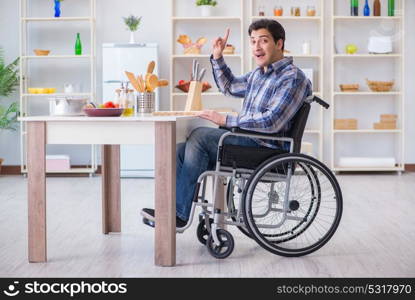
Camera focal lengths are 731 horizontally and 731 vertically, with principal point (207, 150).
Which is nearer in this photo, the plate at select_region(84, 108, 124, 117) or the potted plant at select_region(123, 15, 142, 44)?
the plate at select_region(84, 108, 124, 117)

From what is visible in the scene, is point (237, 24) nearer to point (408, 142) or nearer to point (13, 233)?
point (408, 142)

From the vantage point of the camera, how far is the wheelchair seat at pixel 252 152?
332 cm

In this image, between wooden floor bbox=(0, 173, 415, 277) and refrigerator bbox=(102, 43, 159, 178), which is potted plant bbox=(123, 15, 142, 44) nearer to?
refrigerator bbox=(102, 43, 159, 178)

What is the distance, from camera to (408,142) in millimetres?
7750

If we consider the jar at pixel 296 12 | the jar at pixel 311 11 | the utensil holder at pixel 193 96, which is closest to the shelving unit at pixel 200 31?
the jar at pixel 296 12

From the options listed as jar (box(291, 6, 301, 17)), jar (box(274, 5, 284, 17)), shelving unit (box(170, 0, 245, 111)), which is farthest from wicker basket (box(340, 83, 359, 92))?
shelving unit (box(170, 0, 245, 111))

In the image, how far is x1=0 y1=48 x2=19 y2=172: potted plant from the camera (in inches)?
286

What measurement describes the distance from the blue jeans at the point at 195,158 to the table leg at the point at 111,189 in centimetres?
70

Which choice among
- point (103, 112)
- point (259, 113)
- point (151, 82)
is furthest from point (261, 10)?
point (103, 112)

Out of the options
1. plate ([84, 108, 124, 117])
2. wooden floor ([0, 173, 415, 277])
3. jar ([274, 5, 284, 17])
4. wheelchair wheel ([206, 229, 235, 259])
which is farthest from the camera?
jar ([274, 5, 284, 17])

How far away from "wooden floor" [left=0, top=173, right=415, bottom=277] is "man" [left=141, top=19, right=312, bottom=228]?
0.29 meters

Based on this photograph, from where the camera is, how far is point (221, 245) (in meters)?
3.42

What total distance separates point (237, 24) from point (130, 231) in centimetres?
398

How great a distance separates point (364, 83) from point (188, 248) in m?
4.58
